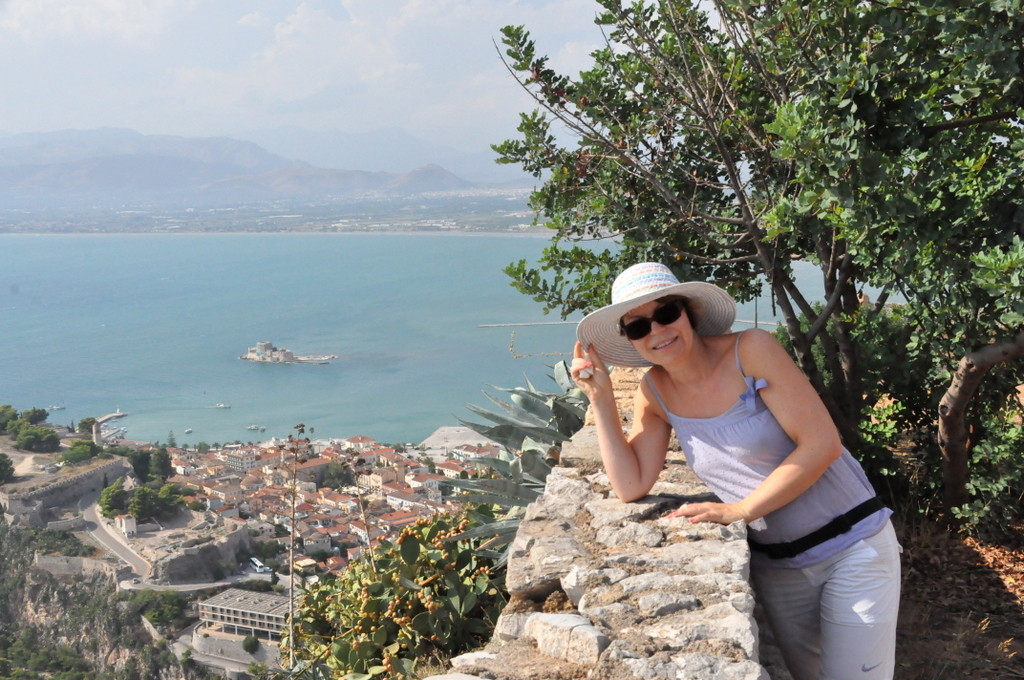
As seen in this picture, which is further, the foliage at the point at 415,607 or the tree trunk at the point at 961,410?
the tree trunk at the point at 961,410

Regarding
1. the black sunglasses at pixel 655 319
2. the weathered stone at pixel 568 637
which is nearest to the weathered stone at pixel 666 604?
the weathered stone at pixel 568 637

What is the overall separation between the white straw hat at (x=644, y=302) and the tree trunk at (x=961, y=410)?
4.94 feet

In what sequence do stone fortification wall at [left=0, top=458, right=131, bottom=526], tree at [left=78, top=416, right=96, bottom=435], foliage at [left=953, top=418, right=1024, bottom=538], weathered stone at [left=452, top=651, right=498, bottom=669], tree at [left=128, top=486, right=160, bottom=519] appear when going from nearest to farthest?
weathered stone at [left=452, top=651, right=498, bottom=669] < foliage at [left=953, top=418, right=1024, bottom=538] < tree at [left=128, top=486, right=160, bottom=519] < stone fortification wall at [left=0, top=458, right=131, bottom=526] < tree at [left=78, top=416, right=96, bottom=435]

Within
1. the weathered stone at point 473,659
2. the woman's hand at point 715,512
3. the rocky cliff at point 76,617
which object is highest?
the woman's hand at point 715,512

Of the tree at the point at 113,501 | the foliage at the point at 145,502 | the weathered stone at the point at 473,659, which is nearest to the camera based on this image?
the weathered stone at the point at 473,659

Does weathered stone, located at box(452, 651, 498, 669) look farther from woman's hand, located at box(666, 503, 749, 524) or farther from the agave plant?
the agave plant

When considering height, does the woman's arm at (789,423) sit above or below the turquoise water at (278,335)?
above

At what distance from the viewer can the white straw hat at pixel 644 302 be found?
224cm

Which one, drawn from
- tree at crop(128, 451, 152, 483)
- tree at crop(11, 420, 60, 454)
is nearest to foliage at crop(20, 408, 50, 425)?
tree at crop(11, 420, 60, 454)

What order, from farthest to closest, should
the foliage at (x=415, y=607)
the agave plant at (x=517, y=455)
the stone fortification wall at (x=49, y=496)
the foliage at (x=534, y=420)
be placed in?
the stone fortification wall at (x=49, y=496) < the foliage at (x=534, y=420) < the agave plant at (x=517, y=455) < the foliage at (x=415, y=607)

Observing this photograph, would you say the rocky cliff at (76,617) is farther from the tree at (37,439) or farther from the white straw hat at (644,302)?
the white straw hat at (644,302)

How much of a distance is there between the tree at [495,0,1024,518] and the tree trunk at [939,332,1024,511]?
0.08 feet

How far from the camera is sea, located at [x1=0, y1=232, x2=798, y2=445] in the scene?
40.6m

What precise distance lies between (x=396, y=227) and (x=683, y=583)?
83.5 m
